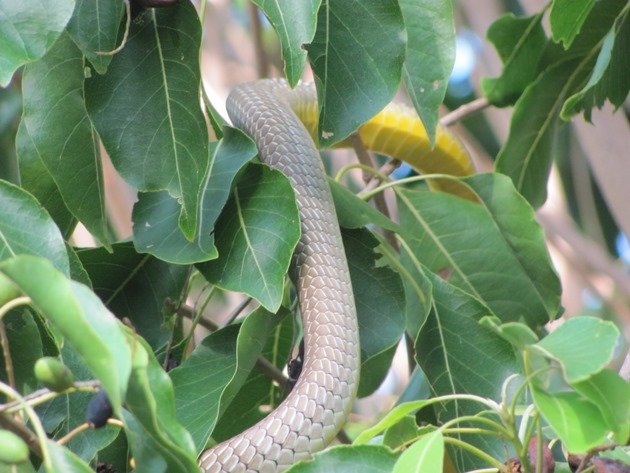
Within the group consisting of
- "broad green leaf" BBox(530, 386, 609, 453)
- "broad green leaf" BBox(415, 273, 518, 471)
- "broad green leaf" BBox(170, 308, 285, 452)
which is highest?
"broad green leaf" BBox(530, 386, 609, 453)

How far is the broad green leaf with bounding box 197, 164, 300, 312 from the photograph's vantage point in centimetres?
176

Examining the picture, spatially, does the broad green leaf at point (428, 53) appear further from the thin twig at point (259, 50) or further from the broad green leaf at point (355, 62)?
the thin twig at point (259, 50)

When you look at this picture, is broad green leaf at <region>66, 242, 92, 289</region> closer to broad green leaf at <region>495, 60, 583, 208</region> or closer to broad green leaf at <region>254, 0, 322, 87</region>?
broad green leaf at <region>254, 0, 322, 87</region>

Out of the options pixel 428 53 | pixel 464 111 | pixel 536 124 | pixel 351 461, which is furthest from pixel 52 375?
pixel 464 111

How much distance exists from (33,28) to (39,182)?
0.47 metres

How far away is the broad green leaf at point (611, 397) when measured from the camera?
1.18m

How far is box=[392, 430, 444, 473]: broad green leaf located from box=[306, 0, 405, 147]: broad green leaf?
0.72 metres

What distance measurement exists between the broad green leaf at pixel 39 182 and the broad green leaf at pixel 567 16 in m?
0.98

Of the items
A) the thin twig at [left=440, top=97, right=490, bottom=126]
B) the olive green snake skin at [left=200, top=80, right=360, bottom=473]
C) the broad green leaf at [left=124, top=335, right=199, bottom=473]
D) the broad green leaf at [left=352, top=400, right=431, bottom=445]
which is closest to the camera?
the broad green leaf at [left=124, top=335, right=199, bottom=473]

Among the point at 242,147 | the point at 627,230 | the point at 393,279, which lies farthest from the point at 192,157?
the point at 627,230

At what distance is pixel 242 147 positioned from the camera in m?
1.92

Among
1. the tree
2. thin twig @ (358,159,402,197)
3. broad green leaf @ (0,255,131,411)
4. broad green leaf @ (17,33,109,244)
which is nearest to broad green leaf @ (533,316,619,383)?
the tree

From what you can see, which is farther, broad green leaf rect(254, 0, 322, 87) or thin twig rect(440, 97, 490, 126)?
thin twig rect(440, 97, 490, 126)

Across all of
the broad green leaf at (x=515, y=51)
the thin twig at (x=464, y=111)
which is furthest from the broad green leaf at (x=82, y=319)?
the thin twig at (x=464, y=111)
